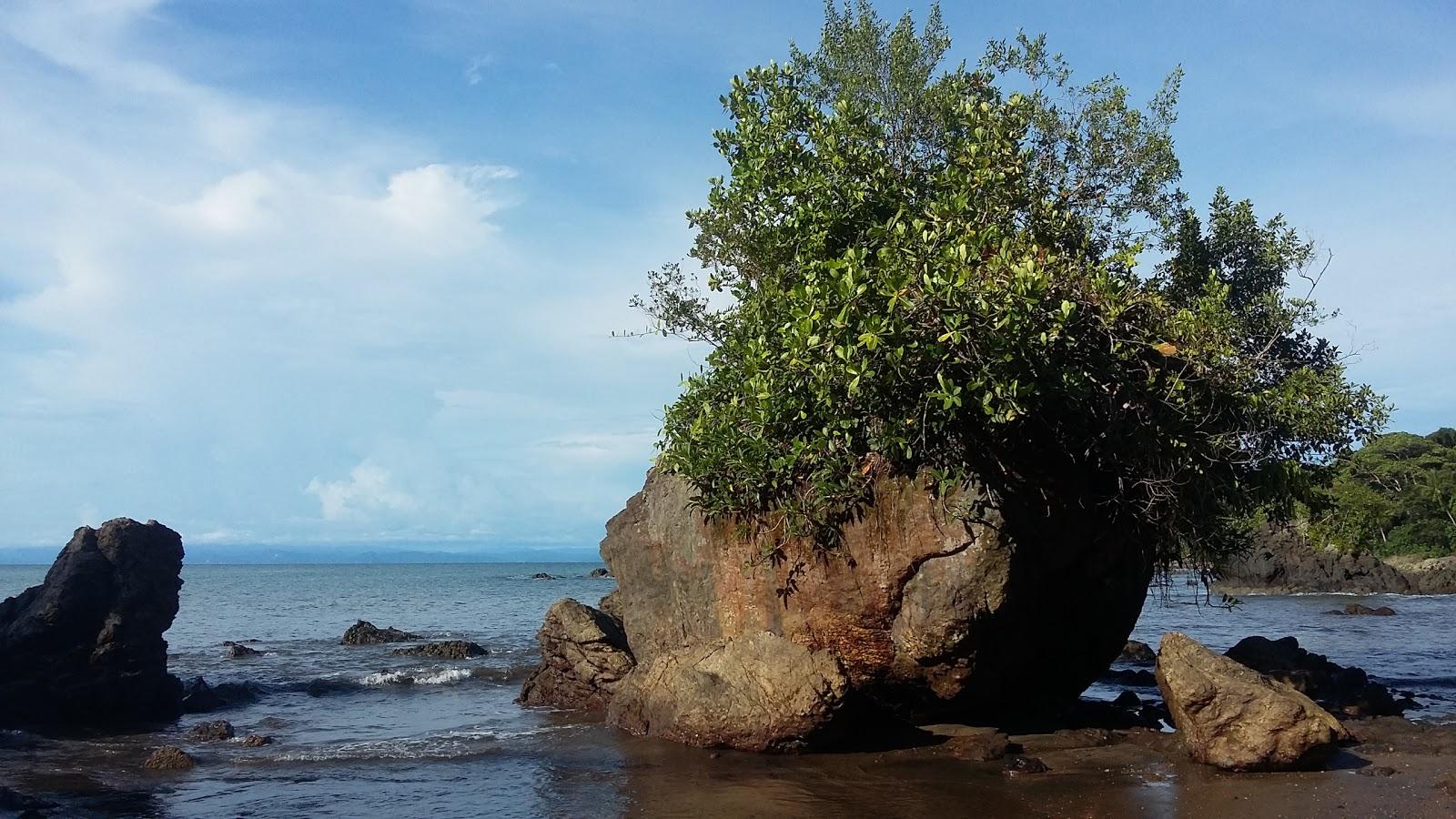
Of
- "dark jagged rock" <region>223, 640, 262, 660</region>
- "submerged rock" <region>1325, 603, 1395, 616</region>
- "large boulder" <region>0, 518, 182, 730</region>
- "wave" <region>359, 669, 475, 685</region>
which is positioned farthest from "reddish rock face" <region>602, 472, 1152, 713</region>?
"submerged rock" <region>1325, 603, 1395, 616</region>

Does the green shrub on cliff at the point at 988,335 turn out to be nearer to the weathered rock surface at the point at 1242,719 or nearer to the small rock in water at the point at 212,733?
the weathered rock surface at the point at 1242,719

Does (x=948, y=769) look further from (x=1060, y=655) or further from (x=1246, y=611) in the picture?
(x=1246, y=611)

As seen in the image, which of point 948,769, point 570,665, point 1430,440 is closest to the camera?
point 948,769

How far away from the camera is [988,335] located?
35.9 ft

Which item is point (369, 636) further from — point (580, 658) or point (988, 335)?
point (988, 335)

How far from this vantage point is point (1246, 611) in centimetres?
3931

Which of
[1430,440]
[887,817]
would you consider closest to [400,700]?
[887,817]

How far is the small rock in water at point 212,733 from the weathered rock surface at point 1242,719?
14647 mm

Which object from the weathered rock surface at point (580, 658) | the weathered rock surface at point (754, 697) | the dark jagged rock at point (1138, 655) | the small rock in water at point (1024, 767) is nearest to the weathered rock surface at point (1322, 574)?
the dark jagged rock at point (1138, 655)

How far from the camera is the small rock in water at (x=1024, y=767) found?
1194 cm

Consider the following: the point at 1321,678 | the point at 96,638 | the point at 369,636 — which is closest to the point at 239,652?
the point at 369,636

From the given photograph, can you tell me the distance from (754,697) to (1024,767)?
3389 millimetres

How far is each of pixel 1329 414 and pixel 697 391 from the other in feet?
27.8

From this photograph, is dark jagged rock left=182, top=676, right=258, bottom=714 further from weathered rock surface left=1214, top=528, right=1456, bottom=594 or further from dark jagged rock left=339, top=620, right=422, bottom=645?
weathered rock surface left=1214, top=528, right=1456, bottom=594
